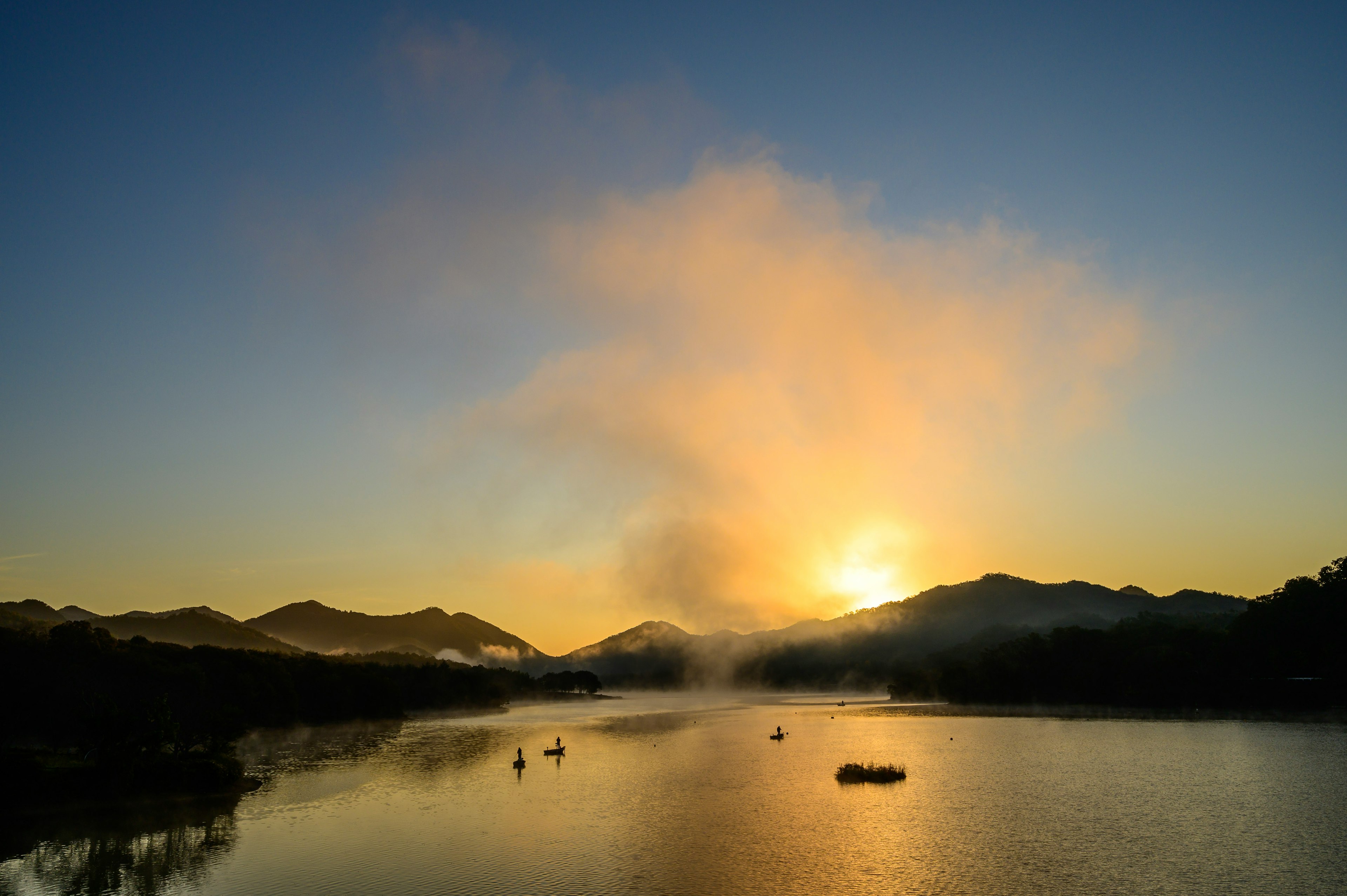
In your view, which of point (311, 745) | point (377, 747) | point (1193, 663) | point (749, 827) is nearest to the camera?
point (749, 827)

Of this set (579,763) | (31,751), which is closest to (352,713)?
(579,763)

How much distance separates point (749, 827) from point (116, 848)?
36108 mm

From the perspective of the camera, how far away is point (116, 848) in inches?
1665

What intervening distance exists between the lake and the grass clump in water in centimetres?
136

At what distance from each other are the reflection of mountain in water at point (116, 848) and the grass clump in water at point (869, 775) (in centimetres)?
4539

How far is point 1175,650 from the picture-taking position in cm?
12662

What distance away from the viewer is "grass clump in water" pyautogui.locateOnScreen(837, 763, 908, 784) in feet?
207

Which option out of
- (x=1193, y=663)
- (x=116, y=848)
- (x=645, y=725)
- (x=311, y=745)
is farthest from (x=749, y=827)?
(x=1193, y=663)

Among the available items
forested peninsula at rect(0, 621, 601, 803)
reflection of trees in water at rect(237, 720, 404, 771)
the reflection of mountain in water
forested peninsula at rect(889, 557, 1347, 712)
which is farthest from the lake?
forested peninsula at rect(889, 557, 1347, 712)

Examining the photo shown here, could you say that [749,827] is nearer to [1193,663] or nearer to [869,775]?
[869,775]

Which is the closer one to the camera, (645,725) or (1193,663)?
(1193,663)

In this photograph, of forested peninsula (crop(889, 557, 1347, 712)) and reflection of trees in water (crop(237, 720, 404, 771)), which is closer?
reflection of trees in water (crop(237, 720, 404, 771))

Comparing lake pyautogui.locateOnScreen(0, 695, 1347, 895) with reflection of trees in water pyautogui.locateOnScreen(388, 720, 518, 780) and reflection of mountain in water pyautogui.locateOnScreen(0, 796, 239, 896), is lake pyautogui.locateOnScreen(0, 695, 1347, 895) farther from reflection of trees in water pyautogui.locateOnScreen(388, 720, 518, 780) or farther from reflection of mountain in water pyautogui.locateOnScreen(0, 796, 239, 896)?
reflection of trees in water pyautogui.locateOnScreen(388, 720, 518, 780)

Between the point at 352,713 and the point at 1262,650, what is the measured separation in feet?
500
